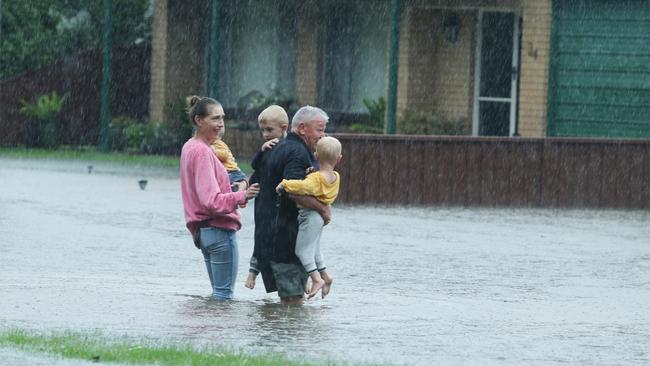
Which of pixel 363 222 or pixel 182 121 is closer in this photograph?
pixel 363 222

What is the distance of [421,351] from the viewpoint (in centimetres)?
987

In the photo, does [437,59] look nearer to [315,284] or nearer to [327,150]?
[327,150]

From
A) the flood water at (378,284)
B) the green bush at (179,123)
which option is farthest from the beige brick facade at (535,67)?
the green bush at (179,123)

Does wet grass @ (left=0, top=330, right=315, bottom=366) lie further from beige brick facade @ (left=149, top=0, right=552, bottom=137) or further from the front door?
the front door

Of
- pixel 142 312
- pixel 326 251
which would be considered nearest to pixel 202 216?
pixel 142 312

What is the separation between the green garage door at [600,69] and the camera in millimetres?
27875

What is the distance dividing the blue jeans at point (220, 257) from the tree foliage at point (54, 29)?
25.1 m

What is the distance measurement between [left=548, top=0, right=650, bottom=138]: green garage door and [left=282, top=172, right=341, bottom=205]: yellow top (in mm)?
16746

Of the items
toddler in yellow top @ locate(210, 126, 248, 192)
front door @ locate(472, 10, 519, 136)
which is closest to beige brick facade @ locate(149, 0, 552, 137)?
front door @ locate(472, 10, 519, 136)

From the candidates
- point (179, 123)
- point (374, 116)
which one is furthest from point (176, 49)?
point (374, 116)

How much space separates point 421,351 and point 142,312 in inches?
86.4

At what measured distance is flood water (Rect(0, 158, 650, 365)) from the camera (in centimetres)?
1027

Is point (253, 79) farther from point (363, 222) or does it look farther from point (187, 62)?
point (363, 222)

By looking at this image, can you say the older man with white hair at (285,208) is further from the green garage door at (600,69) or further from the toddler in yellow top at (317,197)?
the green garage door at (600,69)
